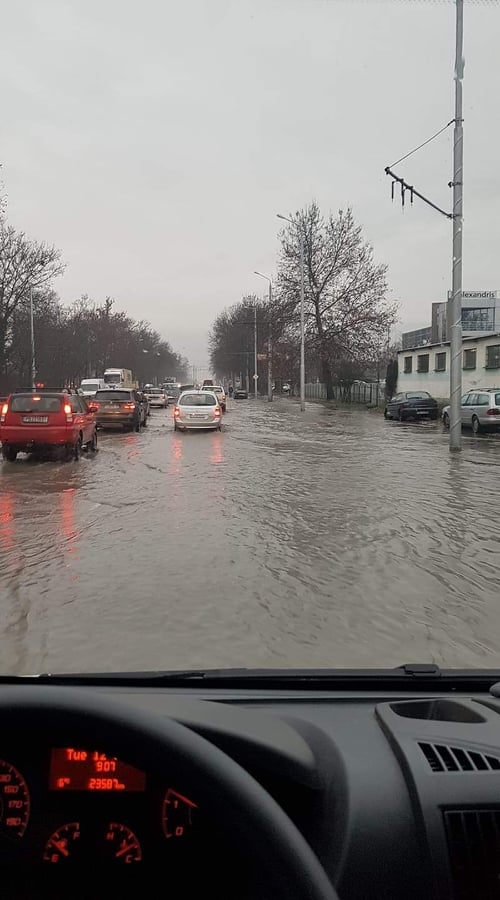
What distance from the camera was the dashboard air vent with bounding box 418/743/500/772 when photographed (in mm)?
1947

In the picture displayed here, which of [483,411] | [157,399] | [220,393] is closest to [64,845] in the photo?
[483,411]

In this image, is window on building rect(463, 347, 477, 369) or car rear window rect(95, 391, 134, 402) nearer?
car rear window rect(95, 391, 134, 402)

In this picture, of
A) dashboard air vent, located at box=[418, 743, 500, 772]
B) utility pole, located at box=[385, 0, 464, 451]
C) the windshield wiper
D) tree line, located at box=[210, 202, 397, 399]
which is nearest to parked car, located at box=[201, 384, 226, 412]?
tree line, located at box=[210, 202, 397, 399]

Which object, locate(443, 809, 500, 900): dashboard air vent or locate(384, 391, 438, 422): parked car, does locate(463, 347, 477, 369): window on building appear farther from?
locate(443, 809, 500, 900): dashboard air vent

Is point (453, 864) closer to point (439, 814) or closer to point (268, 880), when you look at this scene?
point (439, 814)

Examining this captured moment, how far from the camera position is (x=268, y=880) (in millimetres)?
1452

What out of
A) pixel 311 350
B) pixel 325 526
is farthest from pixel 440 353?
pixel 325 526

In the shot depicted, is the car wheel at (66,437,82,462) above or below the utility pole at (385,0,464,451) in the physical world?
below

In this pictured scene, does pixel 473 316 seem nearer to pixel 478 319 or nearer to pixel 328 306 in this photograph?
pixel 478 319

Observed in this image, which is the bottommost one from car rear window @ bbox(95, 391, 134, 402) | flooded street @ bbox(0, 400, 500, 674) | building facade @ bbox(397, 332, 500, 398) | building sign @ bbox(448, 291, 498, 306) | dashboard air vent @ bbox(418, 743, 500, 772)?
flooded street @ bbox(0, 400, 500, 674)

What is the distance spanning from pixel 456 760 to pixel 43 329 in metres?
59.8

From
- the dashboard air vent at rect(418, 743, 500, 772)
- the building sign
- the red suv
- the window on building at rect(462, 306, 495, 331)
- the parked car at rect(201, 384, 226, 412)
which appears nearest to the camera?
the dashboard air vent at rect(418, 743, 500, 772)

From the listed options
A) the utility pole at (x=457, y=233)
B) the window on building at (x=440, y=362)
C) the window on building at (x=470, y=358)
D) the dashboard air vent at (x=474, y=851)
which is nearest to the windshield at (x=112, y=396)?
the utility pole at (x=457, y=233)

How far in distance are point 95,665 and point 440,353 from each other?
1739 inches
